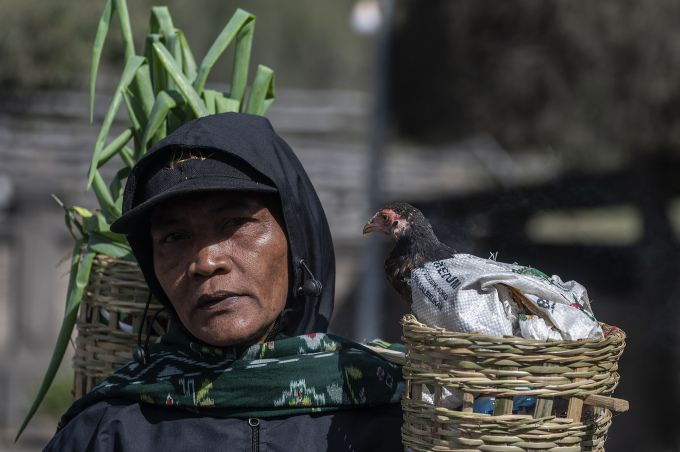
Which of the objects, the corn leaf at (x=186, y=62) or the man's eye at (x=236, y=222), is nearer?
the man's eye at (x=236, y=222)

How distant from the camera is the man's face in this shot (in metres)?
1.87

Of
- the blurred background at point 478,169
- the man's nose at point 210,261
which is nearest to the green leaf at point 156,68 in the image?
the blurred background at point 478,169

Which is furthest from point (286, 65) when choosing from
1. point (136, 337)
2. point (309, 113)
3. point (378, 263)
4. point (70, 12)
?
point (136, 337)

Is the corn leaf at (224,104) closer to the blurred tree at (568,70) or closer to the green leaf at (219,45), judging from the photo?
the green leaf at (219,45)

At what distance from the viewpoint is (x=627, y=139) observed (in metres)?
5.85

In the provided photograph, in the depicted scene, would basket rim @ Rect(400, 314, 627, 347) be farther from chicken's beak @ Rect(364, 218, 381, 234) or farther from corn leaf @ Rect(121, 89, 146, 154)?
corn leaf @ Rect(121, 89, 146, 154)

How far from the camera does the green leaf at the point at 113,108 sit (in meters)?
2.21

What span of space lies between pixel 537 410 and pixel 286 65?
1226 inches

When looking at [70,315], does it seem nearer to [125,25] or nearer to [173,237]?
[173,237]

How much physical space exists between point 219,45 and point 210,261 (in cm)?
101

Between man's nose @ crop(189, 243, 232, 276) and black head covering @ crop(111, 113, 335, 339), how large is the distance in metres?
0.17

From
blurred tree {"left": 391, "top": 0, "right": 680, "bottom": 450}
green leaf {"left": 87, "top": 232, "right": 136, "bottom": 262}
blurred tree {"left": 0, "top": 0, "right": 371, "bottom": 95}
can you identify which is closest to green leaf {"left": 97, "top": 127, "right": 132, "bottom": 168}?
green leaf {"left": 87, "top": 232, "right": 136, "bottom": 262}

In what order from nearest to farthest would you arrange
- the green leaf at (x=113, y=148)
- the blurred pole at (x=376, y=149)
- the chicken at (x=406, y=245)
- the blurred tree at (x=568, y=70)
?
the chicken at (x=406, y=245), the green leaf at (x=113, y=148), the blurred tree at (x=568, y=70), the blurred pole at (x=376, y=149)

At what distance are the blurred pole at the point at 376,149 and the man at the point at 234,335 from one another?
4780mm
